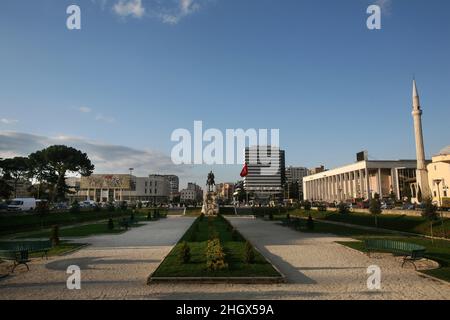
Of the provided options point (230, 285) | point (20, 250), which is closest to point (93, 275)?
point (20, 250)

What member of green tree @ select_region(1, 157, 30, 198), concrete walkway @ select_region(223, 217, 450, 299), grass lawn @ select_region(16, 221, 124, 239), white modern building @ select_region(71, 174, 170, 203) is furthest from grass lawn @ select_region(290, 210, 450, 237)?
white modern building @ select_region(71, 174, 170, 203)

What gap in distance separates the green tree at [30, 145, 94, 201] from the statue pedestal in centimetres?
3542

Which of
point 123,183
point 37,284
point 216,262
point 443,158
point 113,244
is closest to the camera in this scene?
point 37,284

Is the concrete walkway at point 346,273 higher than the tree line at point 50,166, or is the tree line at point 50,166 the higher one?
the tree line at point 50,166

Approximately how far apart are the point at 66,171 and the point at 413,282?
251ft

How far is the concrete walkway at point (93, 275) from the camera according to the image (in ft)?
33.6

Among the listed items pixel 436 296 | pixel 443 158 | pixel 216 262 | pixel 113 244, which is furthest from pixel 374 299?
pixel 443 158

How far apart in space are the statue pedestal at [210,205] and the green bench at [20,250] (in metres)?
37.9

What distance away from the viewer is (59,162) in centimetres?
7500

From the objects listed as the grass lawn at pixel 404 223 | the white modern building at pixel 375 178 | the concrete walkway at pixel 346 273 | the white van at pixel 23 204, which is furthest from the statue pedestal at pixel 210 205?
the white modern building at pixel 375 178

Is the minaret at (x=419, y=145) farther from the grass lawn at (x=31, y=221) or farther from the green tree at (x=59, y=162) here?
the green tree at (x=59, y=162)
